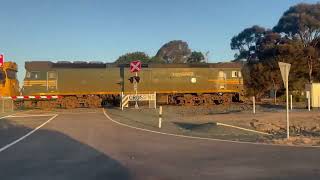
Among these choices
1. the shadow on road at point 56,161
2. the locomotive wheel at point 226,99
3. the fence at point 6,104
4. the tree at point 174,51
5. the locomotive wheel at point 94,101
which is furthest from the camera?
the tree at point 174,51

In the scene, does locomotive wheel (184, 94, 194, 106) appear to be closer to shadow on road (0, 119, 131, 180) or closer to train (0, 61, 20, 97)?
train (0, 61, 20, 97)

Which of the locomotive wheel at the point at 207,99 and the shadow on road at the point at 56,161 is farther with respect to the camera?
the locomotive wheel at the point at 207,99

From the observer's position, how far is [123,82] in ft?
147

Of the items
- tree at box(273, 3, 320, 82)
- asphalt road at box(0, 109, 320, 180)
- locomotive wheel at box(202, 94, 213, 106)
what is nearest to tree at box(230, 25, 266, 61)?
tree at box(273, 3, 320, 82)

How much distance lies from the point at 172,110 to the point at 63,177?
27.8 meters

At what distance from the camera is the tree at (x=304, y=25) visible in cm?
6303

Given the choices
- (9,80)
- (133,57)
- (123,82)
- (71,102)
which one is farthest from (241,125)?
A: (133,57)

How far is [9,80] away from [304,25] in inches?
1506

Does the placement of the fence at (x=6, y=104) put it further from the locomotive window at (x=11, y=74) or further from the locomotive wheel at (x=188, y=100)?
the locomotive wheel at (x=188, y=100)

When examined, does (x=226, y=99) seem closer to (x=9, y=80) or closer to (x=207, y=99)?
(x=207, y=99)

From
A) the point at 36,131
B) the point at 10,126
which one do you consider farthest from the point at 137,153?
the point at 10,126

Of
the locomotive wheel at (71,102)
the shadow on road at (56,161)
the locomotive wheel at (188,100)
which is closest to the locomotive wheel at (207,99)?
the locomotive wheel at (188,100)

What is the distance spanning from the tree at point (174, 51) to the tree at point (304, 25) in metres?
49.8

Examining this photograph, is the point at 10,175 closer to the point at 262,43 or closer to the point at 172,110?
the point at 172,110
